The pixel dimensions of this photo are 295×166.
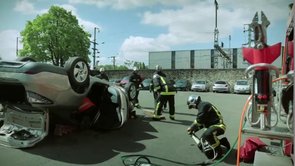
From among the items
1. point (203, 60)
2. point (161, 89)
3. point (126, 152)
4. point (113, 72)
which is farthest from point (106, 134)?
point (203, 60)

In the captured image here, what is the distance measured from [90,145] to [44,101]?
143 cm

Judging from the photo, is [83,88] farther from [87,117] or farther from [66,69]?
[87,117]

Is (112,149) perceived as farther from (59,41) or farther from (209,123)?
(59,41)

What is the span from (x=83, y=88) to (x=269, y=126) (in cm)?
408

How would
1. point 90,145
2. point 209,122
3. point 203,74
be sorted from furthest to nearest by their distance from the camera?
point 203,74
point 90,145
point 209,122

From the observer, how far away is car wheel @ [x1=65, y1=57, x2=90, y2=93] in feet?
18.7

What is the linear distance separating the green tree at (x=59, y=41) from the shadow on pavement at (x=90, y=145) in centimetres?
170

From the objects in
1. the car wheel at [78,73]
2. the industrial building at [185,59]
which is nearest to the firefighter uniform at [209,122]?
the car wheel at [78,73]

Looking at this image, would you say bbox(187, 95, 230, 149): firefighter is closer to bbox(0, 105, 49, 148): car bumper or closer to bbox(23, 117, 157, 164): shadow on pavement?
bbox(23, 117, 157, 164): shadow on pavement

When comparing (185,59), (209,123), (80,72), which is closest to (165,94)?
(209,123)

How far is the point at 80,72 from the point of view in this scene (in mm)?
5953

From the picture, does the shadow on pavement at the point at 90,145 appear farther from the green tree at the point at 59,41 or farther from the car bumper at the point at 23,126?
the green tree at the point at 59,41

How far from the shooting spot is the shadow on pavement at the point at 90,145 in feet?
17.7

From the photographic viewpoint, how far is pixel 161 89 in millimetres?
9734
